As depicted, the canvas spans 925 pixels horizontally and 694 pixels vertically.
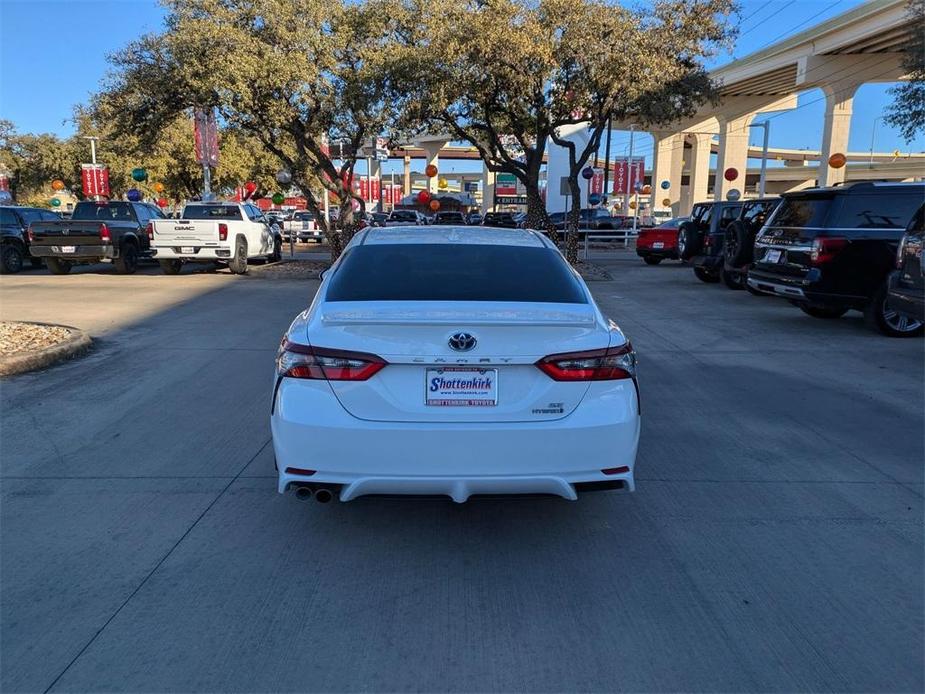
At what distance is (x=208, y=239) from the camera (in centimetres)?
1692

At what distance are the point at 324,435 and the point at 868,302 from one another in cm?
889

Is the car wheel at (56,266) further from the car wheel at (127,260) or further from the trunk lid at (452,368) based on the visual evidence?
the trunk lid at (452,368)

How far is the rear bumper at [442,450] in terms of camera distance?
3.37m

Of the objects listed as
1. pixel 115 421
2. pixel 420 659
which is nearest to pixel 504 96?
pixel 115 421

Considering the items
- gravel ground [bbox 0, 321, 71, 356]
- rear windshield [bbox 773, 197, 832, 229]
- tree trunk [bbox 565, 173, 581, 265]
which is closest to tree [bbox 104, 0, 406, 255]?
tree trunk [bbox 565, 173, 581, 265]

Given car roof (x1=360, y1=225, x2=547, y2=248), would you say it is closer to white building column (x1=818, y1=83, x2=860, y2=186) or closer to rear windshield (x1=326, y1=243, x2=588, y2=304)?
rear windshield (x1=326, y1=243, x2=588, y2=304)

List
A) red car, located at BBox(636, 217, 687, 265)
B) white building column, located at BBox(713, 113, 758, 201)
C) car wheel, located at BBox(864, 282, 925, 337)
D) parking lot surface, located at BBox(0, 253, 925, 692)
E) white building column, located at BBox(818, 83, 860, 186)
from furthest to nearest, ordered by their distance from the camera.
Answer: white building column, located at BBox(713, 113, 758, 201), white building column, located at BBox(818, 83, 860, 186), red car, located at BBox(636, 217, 687, 265), car wheel, located at BBox(864, 282, 925, 337), parking lot surface, located at BBox(0, 253, 925, 692)

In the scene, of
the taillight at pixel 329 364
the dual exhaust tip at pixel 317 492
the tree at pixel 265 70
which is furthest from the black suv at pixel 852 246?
the tree at pixel 265 70

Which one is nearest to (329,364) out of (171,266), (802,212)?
(802,212)

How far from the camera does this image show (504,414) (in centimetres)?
340

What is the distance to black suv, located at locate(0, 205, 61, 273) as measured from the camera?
1833 centimetres

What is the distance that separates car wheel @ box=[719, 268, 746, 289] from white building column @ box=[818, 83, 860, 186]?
2631 centimetres

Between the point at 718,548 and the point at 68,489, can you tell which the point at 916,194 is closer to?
the point at 718,548

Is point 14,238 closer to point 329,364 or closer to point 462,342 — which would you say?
point 329,364
